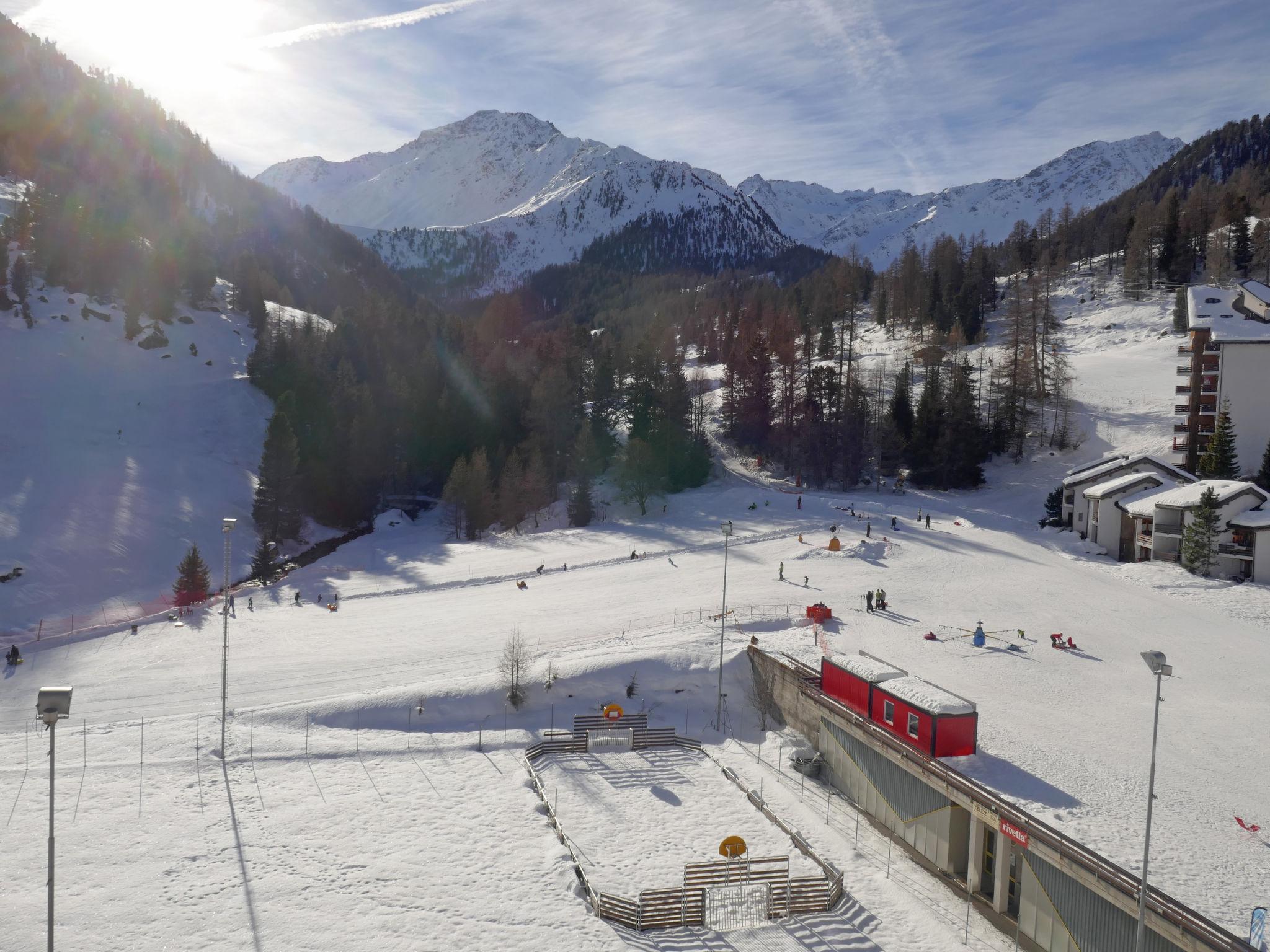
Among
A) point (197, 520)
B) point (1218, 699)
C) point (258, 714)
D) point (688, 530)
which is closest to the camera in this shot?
point (1218, 699)

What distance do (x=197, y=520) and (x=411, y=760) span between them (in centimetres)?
4505

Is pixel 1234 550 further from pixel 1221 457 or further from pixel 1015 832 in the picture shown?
pixel 1015 832

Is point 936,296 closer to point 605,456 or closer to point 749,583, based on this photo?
point 605,456

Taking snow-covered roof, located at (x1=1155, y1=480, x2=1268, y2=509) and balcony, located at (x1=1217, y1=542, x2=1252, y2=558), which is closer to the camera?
balcony, located at (x1=1217, y1=542, x2=1252, y2=558)

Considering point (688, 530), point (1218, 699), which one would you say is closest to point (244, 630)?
point (688, 530)

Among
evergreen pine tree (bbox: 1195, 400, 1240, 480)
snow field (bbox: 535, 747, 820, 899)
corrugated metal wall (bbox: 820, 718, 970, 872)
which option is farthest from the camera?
evergreen pine tree (bbox: 1195, 400, 1240, 480)

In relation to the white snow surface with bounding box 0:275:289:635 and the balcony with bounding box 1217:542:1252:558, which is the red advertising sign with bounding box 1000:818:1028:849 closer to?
the balcony with bounding box 1217:542:1252:558

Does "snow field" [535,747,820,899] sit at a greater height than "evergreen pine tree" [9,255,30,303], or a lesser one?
lesser

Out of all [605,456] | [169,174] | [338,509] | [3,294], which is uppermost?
[169,174]

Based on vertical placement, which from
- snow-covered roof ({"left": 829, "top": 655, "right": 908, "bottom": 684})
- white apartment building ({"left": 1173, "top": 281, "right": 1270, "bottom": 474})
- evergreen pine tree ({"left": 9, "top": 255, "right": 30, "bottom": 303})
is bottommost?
snow-covered roof ({"left": 829, "top": 655, "right": 908, "bottom": 684})

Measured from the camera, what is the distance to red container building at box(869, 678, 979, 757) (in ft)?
73.4

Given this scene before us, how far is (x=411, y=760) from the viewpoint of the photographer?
26953 mm

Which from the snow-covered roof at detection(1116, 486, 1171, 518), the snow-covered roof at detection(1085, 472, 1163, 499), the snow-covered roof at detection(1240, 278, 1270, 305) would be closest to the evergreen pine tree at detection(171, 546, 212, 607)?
the snow-covered roof at detection(1085, 472, 1163, 499)

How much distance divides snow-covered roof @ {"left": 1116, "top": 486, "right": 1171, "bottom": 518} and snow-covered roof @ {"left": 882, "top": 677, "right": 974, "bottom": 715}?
94.4ft
